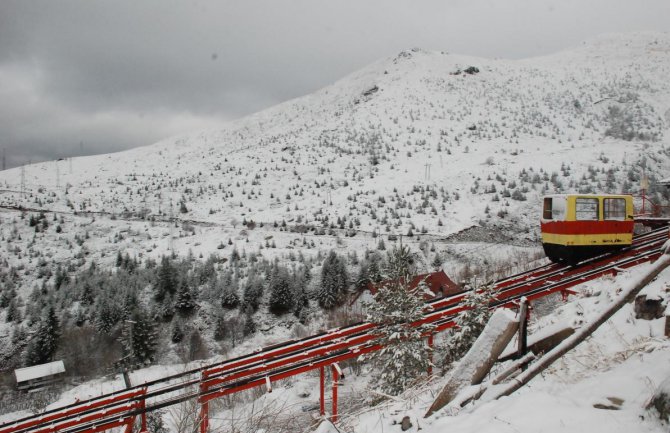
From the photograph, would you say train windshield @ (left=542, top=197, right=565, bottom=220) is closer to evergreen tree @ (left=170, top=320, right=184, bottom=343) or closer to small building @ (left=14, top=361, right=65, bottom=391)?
evergreen tree @ (left=170, top=320, right=184, bottom=343)

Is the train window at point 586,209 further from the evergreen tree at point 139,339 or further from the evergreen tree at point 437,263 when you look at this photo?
the evergreen tree at point 139,339

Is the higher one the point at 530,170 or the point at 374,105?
the point at 374,105

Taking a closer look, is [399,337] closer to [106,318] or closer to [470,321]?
[470,321]

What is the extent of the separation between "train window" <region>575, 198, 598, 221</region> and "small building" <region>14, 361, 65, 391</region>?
116 ft

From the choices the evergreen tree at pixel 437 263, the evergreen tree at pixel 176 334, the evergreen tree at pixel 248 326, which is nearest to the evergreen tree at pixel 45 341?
the evergreen tree at pixel 176 334

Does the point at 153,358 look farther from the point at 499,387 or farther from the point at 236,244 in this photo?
the point at 499,387

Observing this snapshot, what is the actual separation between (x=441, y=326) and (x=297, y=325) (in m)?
23.0

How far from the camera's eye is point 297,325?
107 ft

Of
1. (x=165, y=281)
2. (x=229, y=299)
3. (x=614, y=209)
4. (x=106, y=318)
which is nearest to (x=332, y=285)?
(x=229, y=299)

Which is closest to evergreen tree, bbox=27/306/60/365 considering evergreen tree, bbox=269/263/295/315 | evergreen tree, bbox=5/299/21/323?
evergreen tree, bbox=5/299/21/323

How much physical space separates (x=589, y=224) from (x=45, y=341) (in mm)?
36686

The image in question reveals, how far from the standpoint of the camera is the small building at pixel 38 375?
91.6 feet

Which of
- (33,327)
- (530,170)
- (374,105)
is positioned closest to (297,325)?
(33,327)

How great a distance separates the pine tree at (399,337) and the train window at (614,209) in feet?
21.6
